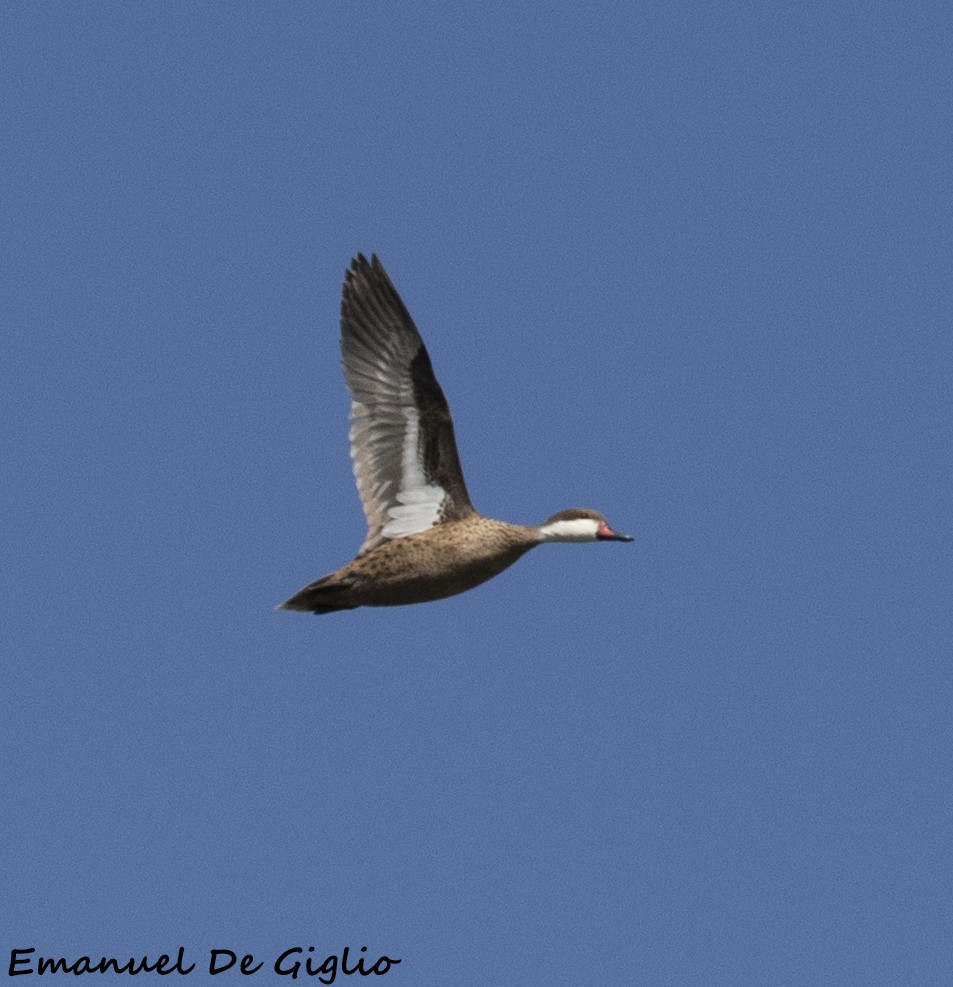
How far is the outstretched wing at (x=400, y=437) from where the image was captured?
60.7 ft

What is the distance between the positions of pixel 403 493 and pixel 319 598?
3.58ft

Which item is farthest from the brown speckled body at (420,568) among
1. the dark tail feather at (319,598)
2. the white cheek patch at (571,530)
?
the white cheek patch at (571,530)

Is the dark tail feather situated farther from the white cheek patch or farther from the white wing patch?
the white cheek patch

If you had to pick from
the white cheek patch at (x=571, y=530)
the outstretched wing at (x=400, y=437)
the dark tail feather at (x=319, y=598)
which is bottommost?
the dark tail feather at (x=319, y=598)

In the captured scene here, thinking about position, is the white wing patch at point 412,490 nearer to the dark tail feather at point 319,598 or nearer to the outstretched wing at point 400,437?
the outstretched wing at point 400,437

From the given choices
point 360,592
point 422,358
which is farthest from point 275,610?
point 422,358

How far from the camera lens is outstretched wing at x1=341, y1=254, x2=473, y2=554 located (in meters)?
18.5

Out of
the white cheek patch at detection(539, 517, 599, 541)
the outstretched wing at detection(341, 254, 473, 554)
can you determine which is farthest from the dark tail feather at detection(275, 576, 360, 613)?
the white cheek patch at detection(539, 517, 599, 541)

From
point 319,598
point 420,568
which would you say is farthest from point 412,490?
point 319,598

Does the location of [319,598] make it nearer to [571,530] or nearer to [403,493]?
[403,493]

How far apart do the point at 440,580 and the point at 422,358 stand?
1.81m

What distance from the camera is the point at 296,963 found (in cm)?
1742

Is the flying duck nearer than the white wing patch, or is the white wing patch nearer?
the flying duck

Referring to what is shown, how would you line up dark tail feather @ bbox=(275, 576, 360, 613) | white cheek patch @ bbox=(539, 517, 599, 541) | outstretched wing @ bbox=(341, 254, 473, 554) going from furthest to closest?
white cheek patch @ bbox=(539, 517, 599, 541) → outstretched wing @ bbox=(341, 254, 473, 554) → dark tail feather @ bbox=(275, 576, 360, 613)
